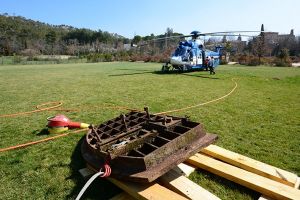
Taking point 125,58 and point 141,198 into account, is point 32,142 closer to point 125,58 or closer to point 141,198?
point 141,198

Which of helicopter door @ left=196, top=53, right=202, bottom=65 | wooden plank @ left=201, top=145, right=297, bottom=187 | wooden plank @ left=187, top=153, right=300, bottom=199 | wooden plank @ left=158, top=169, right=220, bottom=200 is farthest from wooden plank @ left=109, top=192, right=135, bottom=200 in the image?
helicopter door @ left=196, top=53, right=202, bottom=65

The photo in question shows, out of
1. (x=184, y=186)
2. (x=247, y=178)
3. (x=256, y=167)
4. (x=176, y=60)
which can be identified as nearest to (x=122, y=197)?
(x=184, y=186)

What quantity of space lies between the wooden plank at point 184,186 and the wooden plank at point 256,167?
2.78 ft

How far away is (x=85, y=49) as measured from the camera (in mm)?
79188

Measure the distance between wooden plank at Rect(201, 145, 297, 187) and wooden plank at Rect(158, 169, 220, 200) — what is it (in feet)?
2.78

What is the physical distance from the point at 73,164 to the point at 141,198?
147cm

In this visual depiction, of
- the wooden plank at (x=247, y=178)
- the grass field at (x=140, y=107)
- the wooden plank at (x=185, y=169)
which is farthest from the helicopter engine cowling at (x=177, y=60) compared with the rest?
the wooden plank at (x=185, y=169)

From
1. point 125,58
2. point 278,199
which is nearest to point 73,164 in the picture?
point 278,199

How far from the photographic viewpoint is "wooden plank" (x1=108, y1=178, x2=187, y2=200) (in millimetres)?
2729

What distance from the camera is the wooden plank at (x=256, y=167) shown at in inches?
122

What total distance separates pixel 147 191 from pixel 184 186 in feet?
1.42

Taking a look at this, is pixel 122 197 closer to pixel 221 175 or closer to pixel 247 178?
pixel 221 175

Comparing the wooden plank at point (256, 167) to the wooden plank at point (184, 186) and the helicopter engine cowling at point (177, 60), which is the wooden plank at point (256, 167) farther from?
the helicopter engine cowling at point (177, 60)

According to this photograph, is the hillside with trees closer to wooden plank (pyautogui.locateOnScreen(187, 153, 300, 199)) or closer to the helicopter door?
the helicopter door
